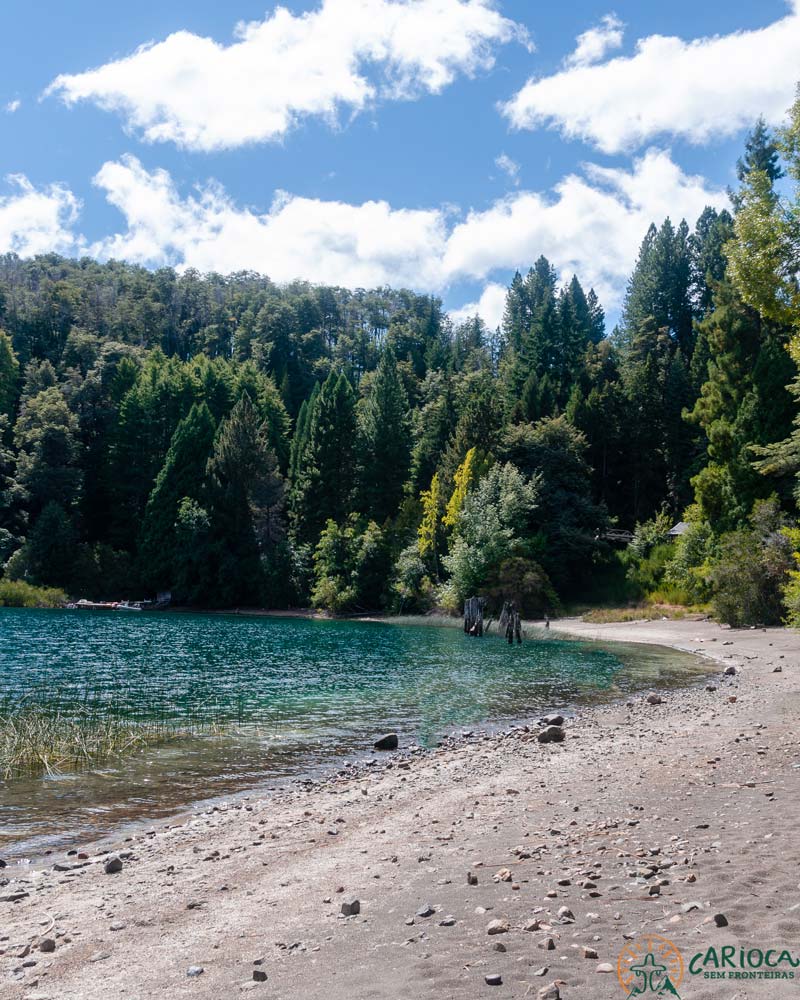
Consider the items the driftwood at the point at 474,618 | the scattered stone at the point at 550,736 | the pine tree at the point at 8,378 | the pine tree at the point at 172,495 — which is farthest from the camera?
the pine tree at the point at 8,378

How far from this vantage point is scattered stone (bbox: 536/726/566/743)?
42.6 ft

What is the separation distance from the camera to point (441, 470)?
63219mm

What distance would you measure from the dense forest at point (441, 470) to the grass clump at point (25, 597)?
3.36 meters

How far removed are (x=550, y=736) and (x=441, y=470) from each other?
50.6 m

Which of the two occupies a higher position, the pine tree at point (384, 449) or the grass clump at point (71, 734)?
the pine tree at point (384, 449)

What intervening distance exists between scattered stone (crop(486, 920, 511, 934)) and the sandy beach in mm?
11

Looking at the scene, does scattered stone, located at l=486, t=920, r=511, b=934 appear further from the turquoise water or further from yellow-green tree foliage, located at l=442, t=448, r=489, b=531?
yellow-green tree foliage, located at l=442, t=448, r=489, b=531

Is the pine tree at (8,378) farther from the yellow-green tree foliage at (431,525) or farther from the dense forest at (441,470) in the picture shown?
the yellow-green tree foliage at (431,525)

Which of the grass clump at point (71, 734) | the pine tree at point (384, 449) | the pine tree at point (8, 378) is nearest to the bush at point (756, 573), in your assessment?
the grass clump at point (71, 734)

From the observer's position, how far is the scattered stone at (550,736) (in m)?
13.0

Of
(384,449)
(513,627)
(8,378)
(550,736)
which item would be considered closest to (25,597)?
(384,449)

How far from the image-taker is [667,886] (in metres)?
5.27

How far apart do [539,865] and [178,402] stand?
271ft

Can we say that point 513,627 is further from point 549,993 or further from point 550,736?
point 549,993
